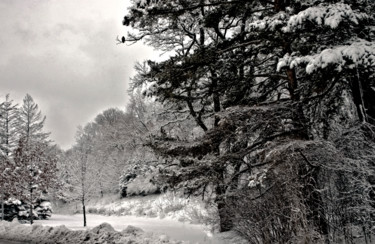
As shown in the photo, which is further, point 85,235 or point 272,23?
point 85,235

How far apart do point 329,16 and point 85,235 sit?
8472mm

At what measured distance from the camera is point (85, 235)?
31.4 feet

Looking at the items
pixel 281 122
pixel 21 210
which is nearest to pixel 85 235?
pixel 281 122

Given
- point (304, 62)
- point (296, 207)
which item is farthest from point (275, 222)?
point (304, 62)

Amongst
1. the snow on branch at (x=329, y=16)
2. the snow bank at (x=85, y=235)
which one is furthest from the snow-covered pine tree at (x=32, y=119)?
the snow on branch at (x=329, y=16)

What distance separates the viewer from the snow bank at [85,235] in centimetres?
830

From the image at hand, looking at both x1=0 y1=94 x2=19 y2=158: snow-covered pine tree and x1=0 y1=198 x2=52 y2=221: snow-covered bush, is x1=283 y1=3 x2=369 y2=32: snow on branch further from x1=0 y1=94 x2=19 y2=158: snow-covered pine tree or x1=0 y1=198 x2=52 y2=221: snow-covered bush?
x1=0 y1=94 x2=19 y2=158: snow-covered pine tree

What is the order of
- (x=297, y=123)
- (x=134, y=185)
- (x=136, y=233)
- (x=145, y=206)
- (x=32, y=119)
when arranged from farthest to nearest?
(x=32, y=119), (x=134, y=185), (x=145, y=206), (x=136, y=233), (x=297, y=123)

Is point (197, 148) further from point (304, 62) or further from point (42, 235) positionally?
point (42, 235)

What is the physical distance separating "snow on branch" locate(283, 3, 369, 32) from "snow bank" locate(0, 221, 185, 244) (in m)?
5.45

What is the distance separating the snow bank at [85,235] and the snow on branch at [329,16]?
545 centimetres

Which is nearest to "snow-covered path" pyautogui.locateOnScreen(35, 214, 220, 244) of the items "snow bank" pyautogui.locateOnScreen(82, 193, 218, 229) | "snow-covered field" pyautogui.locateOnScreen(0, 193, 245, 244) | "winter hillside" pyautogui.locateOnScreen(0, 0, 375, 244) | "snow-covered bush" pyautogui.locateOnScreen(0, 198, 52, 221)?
"snow-covered field" pyautogui.locateOnScreen(0, 193, 245, 244)

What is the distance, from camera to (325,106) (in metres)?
8.14

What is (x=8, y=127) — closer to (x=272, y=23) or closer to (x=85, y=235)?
(x=85, y=235)
